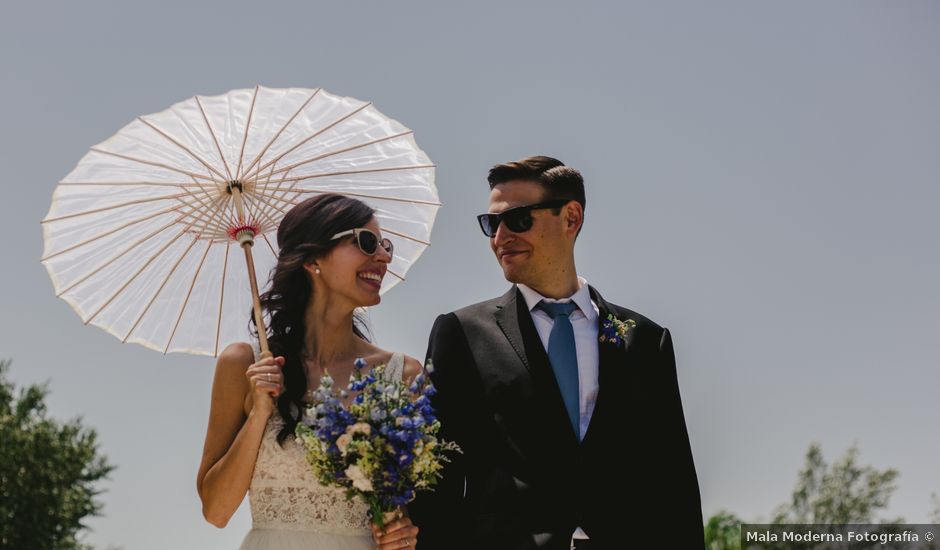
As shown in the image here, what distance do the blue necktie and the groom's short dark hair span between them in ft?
2.45

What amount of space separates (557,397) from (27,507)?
2875 centimetres

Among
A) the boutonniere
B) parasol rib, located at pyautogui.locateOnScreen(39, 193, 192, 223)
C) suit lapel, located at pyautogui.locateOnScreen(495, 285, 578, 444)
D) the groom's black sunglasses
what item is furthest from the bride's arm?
the boutonniere

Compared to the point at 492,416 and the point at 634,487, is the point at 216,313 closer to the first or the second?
the point at 492,416

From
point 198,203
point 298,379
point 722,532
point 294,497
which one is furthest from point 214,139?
point 722,532

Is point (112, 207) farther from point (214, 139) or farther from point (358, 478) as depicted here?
point (358, 478)

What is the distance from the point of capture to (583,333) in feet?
22.5

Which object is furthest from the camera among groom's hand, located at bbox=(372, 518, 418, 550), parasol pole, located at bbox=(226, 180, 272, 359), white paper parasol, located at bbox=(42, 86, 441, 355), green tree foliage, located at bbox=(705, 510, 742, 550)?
green tree foliage, located at bbox=(705, 510, 742, 550)

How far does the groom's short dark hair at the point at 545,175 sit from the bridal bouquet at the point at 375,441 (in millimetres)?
1974

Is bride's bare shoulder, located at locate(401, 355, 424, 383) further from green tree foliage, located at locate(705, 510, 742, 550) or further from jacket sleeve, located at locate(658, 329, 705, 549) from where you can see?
green tree foliage, located at locate(705, 510, 742, 550)

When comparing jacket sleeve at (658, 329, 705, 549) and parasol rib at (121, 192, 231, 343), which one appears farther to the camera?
parasol rib at (121, 192, 231, 343)

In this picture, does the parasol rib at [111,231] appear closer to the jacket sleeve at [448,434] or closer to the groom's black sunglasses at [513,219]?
the jacket sleeve at [448,434]

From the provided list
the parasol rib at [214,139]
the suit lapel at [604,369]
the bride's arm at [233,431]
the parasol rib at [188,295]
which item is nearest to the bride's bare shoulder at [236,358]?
the bride's arm at [233,431]

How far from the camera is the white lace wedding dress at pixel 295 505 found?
21.1 feet

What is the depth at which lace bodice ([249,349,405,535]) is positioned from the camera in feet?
21.2
